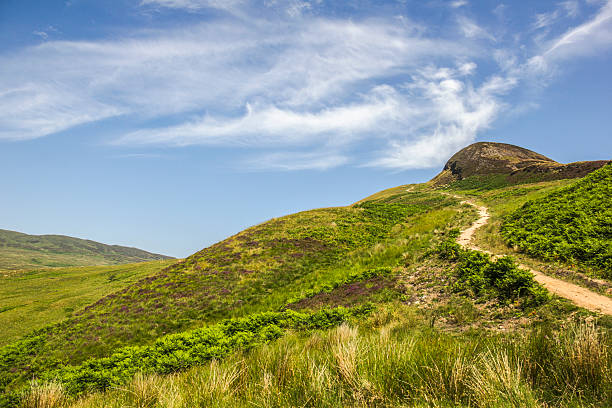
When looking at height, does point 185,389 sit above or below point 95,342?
above

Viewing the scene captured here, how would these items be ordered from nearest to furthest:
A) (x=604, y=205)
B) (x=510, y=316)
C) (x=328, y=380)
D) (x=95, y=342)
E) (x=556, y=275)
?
(x=328, y=380)
(x=510, y=316)
(x=556, y=275)
(x=604, y=205)
(x=95, y=342)

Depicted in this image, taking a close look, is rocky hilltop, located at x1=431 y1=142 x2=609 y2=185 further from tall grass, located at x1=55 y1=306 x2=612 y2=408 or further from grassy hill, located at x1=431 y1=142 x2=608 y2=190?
tall grass, located at x1=55 y1=306 x2=612 y2=408

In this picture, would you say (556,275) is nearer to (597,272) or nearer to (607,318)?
(597,272)

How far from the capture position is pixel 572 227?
13484 mm

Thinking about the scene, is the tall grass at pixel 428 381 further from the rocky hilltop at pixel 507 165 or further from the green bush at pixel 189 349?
the rocky hilltop at pixel 507 165

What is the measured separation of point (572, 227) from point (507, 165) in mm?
68884

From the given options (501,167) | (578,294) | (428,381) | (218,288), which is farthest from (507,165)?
(428,381)

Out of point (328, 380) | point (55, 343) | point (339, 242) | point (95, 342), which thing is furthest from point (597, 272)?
point (55, 343)

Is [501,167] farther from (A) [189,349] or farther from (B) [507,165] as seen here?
(A) [189,349]

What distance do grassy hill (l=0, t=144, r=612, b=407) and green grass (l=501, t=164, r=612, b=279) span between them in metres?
2.12

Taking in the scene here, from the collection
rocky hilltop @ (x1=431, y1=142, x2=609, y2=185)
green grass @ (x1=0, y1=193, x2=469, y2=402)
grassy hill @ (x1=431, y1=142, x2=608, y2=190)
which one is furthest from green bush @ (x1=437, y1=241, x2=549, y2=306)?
rocky hilltop @ (x1=431, y1=142, x2=609, y2=185)

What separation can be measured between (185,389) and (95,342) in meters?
16.7

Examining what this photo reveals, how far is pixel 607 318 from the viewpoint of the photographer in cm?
646

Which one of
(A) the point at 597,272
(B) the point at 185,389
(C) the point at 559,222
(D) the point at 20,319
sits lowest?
(D) the point at 20,319
